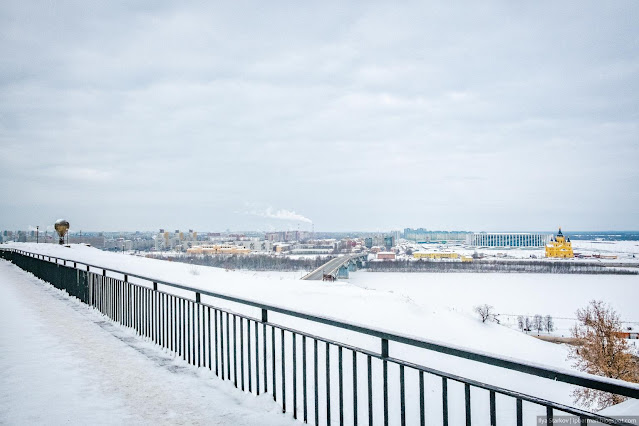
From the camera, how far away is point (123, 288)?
29.4 feet

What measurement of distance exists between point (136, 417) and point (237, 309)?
33.5 feet

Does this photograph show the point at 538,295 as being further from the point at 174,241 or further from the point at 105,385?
the point at 174,241

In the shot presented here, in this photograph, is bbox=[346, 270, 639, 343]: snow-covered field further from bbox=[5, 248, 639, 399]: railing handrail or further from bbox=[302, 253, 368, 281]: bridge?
bbox=[5, 248, 639, 399]: railing handrail

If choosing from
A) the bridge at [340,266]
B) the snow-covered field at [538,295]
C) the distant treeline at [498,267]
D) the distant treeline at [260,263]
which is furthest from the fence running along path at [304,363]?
the distant treeline at [498,267]

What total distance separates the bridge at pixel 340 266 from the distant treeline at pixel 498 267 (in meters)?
4.30

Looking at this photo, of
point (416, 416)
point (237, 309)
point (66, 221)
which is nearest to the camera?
point (416, 416)

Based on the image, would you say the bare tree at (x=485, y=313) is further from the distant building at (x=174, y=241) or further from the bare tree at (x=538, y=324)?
the distant building at (x=174, y=241)

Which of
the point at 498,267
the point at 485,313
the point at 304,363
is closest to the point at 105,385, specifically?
the point at 304,363

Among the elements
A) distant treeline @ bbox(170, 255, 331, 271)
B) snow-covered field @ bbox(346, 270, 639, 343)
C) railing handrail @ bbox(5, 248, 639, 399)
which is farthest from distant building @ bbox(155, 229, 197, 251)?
railing handrail @ bbox(5, 248, 639, 399)

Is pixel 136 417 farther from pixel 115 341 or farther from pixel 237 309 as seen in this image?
pixel 237 309

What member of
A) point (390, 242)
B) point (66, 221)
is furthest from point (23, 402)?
point (390, 242)

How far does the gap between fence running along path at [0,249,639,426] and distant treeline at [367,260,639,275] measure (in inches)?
3623

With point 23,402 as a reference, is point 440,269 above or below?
below

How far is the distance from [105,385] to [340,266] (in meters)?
69.2
